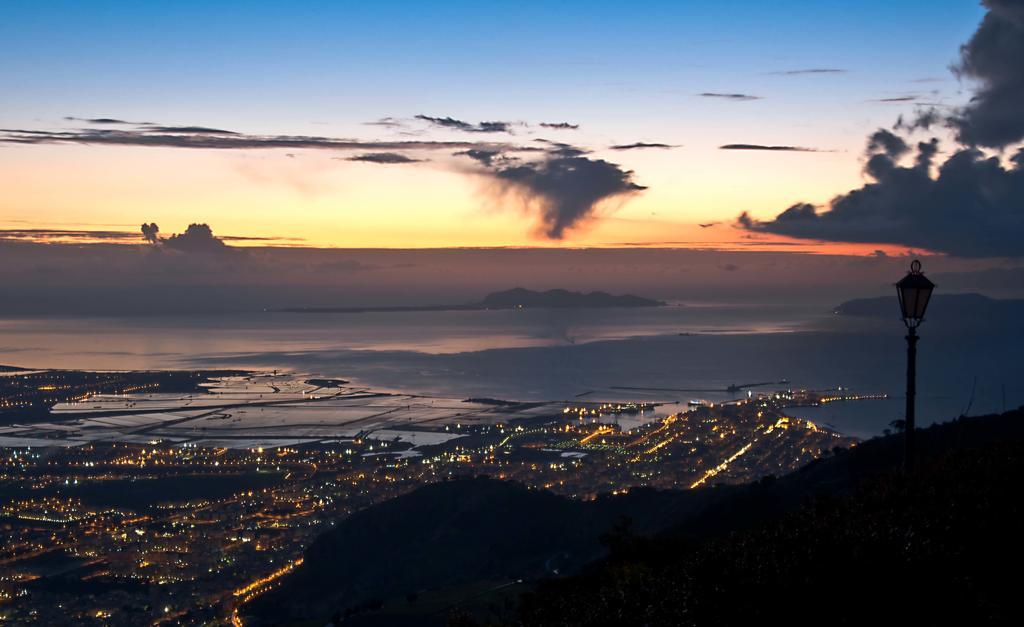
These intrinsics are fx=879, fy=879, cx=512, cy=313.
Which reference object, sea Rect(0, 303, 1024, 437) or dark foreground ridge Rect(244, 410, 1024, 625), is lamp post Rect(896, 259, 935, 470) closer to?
dark foreground ridge Rect(244, 410, 1024, 625)

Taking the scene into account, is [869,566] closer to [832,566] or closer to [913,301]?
[832,566]

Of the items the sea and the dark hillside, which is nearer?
the dark hillside

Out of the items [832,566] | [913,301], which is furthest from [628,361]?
[832,566]

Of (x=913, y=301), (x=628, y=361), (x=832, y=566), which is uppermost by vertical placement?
(x=913, y=301)

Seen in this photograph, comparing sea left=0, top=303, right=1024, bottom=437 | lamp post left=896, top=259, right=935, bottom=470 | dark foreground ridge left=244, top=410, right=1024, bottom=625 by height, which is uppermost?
lamp post left=896, top=259, right=935, bottom=470

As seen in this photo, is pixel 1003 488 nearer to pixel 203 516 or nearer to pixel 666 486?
pixel 666 486

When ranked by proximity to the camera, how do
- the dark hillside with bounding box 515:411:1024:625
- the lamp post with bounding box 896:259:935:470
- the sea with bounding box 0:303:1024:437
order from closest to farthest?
the dark hillside with bounding box 515:411:1024:625
the lamp post with bounding box 896:259:935:470
the sea with bounding box 0:303:1024:437

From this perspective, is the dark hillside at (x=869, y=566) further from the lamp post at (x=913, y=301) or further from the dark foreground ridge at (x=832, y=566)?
the lamp post at (x=913, y=301)

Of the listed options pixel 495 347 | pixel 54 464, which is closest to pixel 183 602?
pixel 54 464

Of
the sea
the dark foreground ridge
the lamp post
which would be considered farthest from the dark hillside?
the sea

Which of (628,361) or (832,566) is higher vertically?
(832,566)

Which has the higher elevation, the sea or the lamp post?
the lamp post
